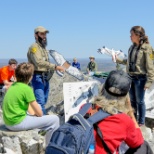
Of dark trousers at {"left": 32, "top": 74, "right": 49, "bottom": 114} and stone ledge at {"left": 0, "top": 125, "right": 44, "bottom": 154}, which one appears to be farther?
dark trousers at {"left": 32, "top": 74, "right": 49, "bottom": 114}

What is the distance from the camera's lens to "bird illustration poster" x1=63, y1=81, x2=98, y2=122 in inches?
272

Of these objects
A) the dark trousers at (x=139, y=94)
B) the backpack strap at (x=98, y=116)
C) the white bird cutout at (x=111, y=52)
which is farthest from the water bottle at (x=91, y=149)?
the white bird cutout at (x=111, y=52)

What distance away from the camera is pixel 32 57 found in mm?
6625

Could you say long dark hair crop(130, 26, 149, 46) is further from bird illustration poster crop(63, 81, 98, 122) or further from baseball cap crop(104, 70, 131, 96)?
baseball cap crop(104, 70, 131, 96)

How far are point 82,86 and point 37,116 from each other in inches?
80.1

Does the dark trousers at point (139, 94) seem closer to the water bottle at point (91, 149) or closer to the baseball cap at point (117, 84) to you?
the baseball cap at point (117, 84)

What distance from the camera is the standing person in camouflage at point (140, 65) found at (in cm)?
606

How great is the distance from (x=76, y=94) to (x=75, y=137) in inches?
172

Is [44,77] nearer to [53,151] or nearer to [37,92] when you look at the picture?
[37,92]

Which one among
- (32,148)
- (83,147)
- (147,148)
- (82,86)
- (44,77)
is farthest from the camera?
(82,86)

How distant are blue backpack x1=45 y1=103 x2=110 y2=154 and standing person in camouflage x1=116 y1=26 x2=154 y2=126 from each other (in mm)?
3437

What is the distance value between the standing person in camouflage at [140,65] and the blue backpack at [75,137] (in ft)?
11.3

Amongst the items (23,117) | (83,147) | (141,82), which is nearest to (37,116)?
(23,117)

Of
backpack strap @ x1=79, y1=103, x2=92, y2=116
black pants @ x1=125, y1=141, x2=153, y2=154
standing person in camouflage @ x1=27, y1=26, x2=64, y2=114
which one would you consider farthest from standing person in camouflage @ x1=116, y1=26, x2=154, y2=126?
backpack strap @ x1=79, y1=103, x2=92, y2=116
